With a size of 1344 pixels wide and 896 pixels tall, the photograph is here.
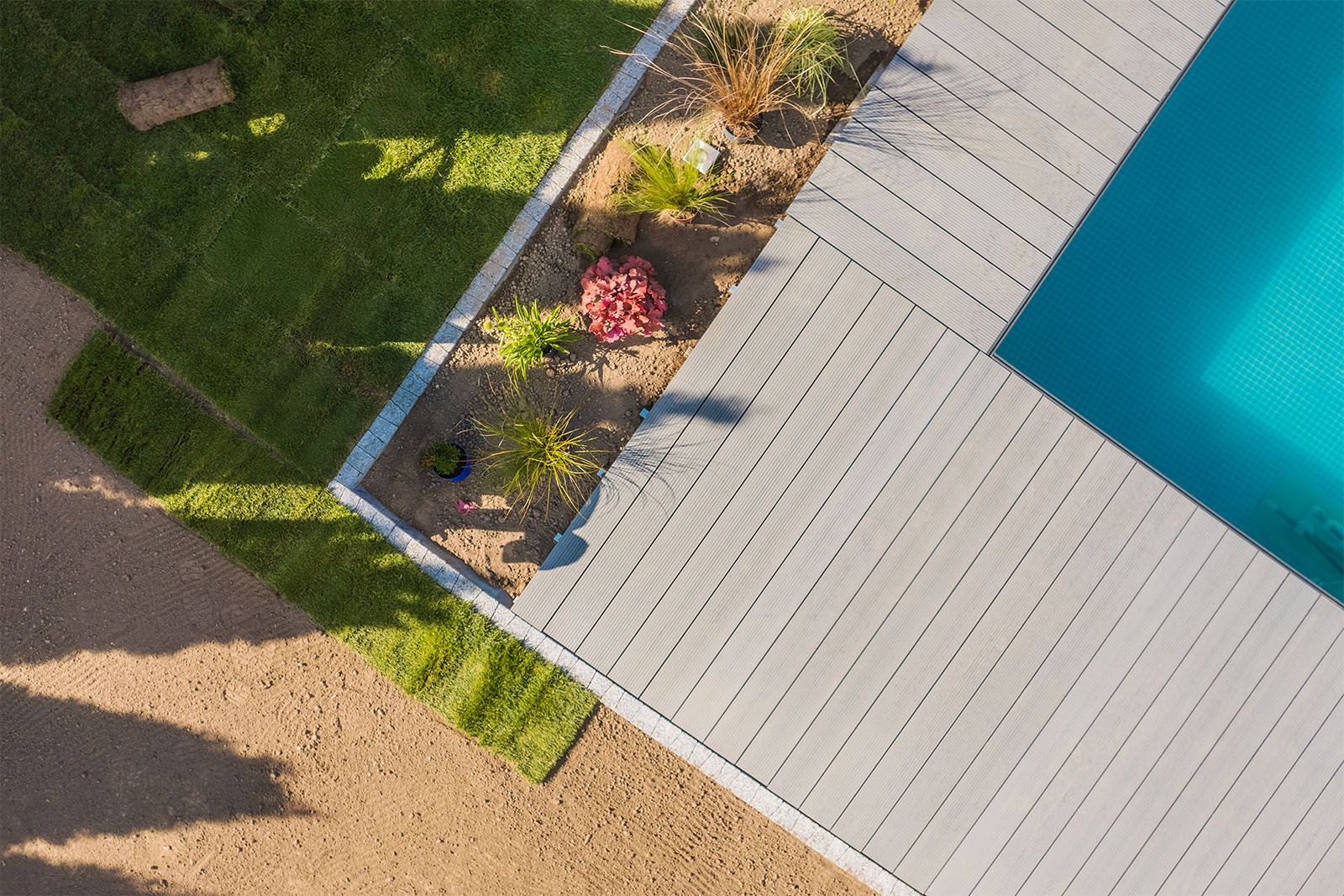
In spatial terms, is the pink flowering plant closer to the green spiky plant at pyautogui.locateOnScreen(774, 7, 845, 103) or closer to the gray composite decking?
the gray composite decking

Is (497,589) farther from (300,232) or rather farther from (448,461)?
(300,232)

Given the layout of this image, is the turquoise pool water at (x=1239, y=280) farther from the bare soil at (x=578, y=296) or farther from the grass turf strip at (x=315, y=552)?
the grass turf strip at (x=315, y=552)

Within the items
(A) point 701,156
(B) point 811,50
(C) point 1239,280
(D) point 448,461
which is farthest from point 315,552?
(C) point 1239,280

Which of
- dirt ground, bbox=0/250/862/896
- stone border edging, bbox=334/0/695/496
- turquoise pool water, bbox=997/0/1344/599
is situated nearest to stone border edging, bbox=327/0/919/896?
stone border edging, bbox=334/0/695/496

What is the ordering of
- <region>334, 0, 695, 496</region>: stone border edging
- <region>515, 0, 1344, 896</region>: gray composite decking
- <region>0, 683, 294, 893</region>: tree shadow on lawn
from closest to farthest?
<region>515, 0, 1344, 896</region>: gray composite decking
<region>334, 0, 695, 496</region>: stone border edging
<region>0, 683, 294, 893</region>: tree shadow on lawn

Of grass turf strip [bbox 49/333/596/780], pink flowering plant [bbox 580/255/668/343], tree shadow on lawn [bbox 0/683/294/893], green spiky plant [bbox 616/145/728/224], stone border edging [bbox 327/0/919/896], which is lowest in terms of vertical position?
tree shadow on lawn [bbox 0/683/294/893]

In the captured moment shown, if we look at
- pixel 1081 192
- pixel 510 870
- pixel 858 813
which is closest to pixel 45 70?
pixel 510 870
